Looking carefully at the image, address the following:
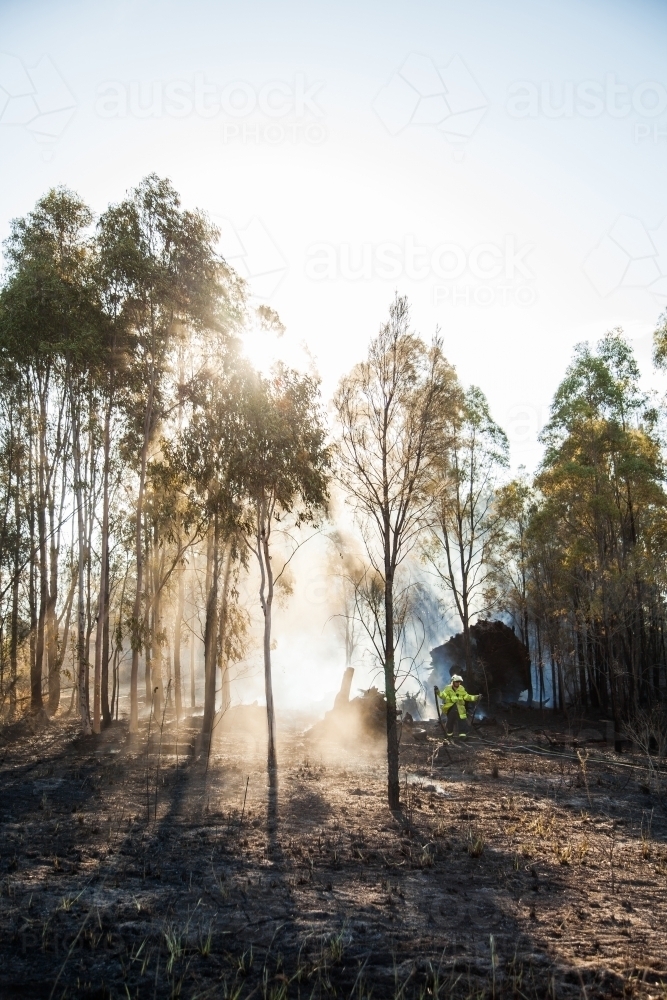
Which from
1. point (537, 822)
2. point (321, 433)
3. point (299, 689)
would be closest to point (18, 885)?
point (537, 822)

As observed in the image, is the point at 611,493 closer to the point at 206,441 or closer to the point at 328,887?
the point at 206,441

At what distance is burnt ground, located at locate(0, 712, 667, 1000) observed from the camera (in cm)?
491

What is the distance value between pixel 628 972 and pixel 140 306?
60.4 feet

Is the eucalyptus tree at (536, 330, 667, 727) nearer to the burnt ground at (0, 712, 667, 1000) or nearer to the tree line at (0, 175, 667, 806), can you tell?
the tree line at (0, 175, 667, 806)

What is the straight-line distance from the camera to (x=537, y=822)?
10.1 m

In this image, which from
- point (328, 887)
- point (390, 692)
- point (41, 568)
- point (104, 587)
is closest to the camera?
point (328, 887)

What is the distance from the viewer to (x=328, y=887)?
710 cm

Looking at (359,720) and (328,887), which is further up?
(328,887)

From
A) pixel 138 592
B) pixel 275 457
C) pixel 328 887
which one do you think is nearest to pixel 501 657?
pixel 275 457

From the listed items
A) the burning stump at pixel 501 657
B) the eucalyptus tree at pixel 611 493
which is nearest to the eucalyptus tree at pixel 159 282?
the eucalyptus tree at pixel 611 493

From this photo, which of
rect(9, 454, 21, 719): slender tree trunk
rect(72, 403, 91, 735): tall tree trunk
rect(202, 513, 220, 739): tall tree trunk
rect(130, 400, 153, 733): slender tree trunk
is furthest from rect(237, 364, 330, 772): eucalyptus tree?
rect(9, 454, 21, 719): slender tree trunk

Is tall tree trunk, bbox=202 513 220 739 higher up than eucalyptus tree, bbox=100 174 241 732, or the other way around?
eucalyptus tree, bbox=100 174 241 732

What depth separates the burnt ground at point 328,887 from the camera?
4914 millimetres

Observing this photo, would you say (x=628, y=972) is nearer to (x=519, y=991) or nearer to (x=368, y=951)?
(x=519, y=991)
